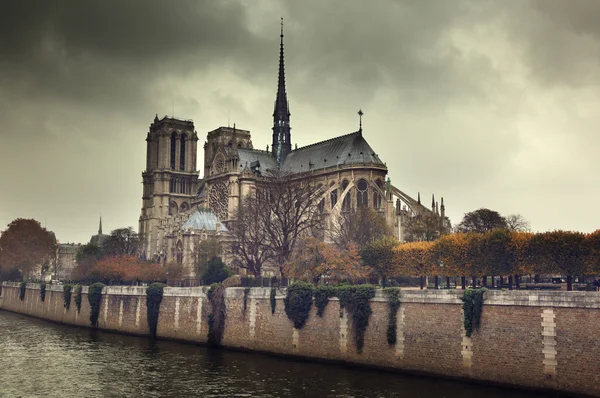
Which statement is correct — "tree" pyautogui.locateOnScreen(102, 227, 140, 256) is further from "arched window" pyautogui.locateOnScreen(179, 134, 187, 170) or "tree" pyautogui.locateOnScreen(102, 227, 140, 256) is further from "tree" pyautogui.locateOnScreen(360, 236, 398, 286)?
"tree" pyautogui.locateOnScreen(360, 236, 398, 286)

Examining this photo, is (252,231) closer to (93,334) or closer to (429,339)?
(93,334)

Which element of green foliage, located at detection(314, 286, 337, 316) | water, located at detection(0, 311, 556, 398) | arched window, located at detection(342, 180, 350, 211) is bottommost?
water, located at detection(0, 311, 556, 398)

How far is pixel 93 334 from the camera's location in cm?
5512

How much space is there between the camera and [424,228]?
71.9m

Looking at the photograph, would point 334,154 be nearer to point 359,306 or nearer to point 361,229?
point 361,229

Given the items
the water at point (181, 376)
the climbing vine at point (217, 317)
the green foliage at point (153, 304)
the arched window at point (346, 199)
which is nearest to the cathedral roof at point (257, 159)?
the arched window at point (346, 199)

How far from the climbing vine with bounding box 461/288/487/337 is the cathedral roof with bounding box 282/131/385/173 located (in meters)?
52.0

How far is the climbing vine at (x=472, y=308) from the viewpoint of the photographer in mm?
31938

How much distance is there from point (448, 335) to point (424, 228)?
130 ft

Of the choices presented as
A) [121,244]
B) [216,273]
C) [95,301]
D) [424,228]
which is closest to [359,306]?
[216,273]

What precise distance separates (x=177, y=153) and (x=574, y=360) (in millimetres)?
93233

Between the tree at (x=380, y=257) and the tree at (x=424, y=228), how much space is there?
1887cm

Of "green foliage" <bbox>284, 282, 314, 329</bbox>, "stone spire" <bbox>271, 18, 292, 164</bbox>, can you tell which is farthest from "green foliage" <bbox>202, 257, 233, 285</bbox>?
"stone spire" <bbox>271, 18, 292, 164</bbox>

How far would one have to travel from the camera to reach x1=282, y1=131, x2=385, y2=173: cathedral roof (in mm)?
85188
